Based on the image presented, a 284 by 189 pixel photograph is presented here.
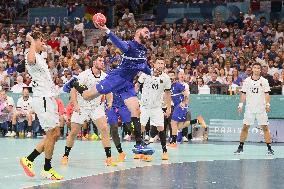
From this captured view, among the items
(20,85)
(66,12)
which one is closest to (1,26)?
(66,12)

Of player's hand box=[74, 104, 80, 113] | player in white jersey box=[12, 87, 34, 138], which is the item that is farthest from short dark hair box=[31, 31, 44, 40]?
player in white jersey box=[12, 87, 34, 138]

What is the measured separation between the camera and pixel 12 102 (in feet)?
87.9

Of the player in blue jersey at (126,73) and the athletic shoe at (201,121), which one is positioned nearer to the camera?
the player in blue jersey at (126,73)

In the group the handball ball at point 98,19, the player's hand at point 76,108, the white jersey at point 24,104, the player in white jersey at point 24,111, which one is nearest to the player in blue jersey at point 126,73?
the handball ball at point 98,19

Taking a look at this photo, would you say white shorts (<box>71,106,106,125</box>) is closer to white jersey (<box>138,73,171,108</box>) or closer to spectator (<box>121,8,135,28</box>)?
white jersey (<box>138,73,171,108</box>)

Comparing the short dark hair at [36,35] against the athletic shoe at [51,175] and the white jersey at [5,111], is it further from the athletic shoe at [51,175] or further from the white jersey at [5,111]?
the white jersey at [5,111]

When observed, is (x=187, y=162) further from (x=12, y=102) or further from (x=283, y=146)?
(x=12, y=102)

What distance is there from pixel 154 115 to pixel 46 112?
6.00m

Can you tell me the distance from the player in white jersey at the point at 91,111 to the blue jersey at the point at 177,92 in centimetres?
732

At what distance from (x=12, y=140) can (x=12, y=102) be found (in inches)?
117

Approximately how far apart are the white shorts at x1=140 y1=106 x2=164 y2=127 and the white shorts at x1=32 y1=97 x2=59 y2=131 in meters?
5.39

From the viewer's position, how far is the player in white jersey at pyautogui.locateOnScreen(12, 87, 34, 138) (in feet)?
86.2

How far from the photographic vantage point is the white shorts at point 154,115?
18656mm

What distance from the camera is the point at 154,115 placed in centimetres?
1908
